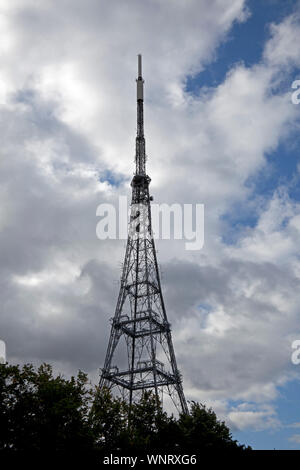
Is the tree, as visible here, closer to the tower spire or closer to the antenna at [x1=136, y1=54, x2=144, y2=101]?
the tower spire

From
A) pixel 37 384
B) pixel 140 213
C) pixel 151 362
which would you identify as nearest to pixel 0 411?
pixel 37 384

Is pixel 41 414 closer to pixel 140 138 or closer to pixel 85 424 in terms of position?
pixel 85 424

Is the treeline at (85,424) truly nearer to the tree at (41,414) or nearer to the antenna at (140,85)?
the tree at (41,414)

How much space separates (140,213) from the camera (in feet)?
276

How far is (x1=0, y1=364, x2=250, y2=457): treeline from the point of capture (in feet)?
140

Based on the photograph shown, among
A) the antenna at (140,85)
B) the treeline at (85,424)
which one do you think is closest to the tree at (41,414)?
the treeline at (85,424)

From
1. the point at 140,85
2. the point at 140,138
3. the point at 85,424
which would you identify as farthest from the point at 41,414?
the point at 140,85

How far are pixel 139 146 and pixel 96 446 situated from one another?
55.0 m

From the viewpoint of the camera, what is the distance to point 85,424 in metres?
45.7

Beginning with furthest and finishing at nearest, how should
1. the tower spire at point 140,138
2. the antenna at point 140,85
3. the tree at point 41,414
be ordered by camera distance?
the antenna at point 140,85, the tower spire at point 140,138, the tree at point 41,414

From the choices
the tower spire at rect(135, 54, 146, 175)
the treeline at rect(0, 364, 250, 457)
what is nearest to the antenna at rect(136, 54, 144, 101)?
the tower spire at rect(135, 54, 146, 175)

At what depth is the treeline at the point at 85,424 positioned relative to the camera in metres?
42.8

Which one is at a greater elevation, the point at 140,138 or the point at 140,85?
the point at 140,85
